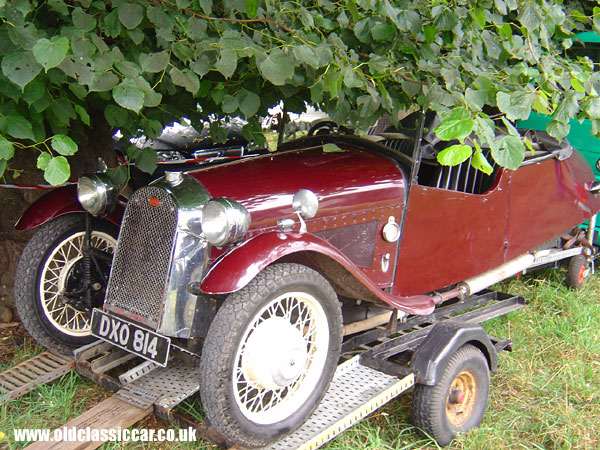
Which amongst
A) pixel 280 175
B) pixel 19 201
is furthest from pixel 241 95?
pixel 19 201

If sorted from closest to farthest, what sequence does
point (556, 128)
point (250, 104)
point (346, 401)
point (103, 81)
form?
point (103, 81)
point (556, 128)
point (346, 401)
point (250, 104)

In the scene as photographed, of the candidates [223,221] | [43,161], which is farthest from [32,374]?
[223,221]

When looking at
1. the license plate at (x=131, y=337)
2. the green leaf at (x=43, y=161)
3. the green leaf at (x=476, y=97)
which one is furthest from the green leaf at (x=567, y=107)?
the green leaf at (x=43, y=161)

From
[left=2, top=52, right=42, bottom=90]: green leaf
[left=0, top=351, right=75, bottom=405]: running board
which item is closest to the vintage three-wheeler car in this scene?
[left=0, top=351, right=75, bottom=405]: running board

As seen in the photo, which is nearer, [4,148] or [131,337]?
[4,148]

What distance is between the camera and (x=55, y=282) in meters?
3.25

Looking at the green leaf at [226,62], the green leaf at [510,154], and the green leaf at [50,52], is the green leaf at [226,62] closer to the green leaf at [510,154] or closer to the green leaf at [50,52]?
the green leaf at [50,52]

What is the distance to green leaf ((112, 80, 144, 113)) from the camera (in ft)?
7.49

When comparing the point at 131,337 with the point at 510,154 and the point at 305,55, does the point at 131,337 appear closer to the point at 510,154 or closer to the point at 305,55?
the point at 305,55

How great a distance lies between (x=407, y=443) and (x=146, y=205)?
1800 millimetres

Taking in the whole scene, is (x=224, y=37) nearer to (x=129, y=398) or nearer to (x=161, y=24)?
(x=161, y=24)

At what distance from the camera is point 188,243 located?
269 centimetres

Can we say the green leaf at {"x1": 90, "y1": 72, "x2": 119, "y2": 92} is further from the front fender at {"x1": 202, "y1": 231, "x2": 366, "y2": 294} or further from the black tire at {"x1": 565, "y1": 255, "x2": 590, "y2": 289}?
the black tire at {"x1": 565, "y1": 255, "x2": 590, "y2": 289}

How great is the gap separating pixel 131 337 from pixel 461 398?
170cm
